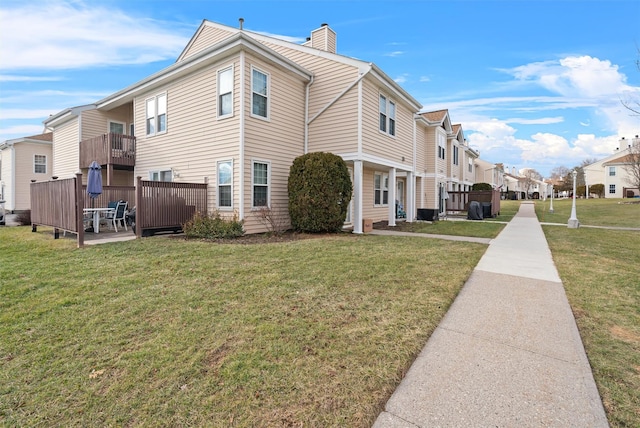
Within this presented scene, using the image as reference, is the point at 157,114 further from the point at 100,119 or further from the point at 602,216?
the point at 602,216

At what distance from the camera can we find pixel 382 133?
13125mm

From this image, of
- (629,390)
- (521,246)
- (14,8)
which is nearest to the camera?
(629,390)

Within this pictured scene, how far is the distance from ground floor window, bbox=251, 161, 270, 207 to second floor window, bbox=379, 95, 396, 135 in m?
5.38

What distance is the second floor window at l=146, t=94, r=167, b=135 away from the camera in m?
13.2

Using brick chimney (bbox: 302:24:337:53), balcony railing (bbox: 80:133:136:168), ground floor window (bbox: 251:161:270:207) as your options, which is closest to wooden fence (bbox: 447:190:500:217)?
brick chimney (bbox: 302:24:337:53)

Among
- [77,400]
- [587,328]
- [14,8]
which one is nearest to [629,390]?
[587,328]

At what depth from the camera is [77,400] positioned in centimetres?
241

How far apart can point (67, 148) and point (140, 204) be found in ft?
43.6

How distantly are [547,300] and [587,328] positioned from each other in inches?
36.6

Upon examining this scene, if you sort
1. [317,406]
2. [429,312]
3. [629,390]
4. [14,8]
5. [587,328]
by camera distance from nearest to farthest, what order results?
1. [317,406]
2. [629,390]
3. [587,328]
4. [429,312]
5. [14,8]

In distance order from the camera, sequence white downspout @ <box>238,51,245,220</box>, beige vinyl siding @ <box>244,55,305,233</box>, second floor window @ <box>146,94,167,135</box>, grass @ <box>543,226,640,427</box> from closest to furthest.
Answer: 1. grass @ <box>543,226,640,427</box>
2. white downspout @ <box>238,51,245,220</box>
3. beige vinyl siding @ <box>244,55,305,233</box>
4. second floor window @ <box>146,94,167,135</box>

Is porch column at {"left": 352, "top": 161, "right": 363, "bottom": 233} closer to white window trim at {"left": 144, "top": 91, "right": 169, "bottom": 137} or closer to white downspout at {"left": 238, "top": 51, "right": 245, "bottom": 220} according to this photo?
white downspout at {"left": 238, "top": 51, "right": 245, "bottom": 220}

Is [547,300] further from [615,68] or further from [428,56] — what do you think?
[428,56]

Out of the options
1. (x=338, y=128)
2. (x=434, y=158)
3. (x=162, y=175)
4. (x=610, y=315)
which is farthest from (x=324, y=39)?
(x=610, y=315)
